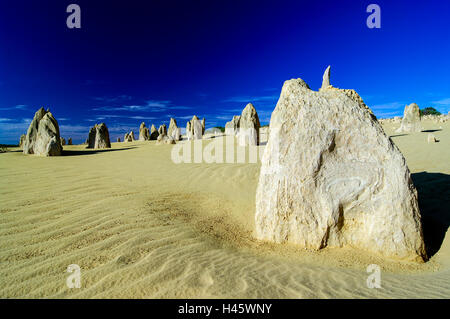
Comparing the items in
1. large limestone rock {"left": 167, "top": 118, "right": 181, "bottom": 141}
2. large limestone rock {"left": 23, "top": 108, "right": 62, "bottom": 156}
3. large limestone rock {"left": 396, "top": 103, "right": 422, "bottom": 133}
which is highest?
large limestone rock {"left": 167, "top": 118, "right": 181, "bottom": 141}

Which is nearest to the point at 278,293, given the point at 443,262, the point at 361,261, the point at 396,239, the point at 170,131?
the point at 361,261

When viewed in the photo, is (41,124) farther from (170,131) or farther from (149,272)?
(170,131)

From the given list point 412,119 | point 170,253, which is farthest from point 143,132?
point 170,253

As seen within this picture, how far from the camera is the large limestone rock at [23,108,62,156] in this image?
12445mm

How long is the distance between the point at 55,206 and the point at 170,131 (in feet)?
102

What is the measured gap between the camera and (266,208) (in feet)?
12.1

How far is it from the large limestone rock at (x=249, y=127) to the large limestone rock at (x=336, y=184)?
508 inches

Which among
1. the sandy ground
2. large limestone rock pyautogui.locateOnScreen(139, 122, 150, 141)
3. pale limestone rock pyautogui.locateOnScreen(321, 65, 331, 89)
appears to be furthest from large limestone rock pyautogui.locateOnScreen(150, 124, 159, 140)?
pale limestone rock pyautogui.locateOnScreen(321, 65, 331, 89)

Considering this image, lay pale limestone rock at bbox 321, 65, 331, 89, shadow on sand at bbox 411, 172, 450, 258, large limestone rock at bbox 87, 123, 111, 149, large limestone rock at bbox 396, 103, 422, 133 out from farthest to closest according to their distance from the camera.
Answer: large limestone rock at bbox 396, 103, 422, 133
large limestone rock at bbox 87, 123, 111, 149
pale limestone rock at bbox 321, 65, 331, 89
shadow on sand at bbox 411, 172, 450, 258

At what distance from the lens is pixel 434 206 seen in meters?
4.69

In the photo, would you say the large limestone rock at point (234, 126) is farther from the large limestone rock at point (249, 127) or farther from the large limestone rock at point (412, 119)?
the large limestone rock at point (412, 119)

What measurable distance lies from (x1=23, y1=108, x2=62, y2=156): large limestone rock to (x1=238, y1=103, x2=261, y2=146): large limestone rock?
11.3 metres

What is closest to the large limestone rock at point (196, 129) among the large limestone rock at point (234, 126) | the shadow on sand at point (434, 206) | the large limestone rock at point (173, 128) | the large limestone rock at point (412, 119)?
the large limestone rock at point (234, 126)

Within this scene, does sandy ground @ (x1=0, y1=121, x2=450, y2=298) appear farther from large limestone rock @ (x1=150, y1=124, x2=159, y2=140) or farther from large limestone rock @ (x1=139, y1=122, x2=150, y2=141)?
large limestone rock @ (x1=150, y1=124, x2=159, y2=140)
